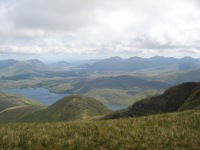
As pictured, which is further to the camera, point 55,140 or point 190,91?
point 190,91

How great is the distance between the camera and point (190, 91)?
321 feet

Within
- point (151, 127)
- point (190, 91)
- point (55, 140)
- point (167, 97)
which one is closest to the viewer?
point (55, 140)

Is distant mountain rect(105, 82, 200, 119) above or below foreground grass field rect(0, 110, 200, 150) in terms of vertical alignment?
below

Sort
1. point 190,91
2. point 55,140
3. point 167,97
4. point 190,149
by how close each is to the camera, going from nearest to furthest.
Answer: point 190,149, point 55,140, point 190,91, point 167,97

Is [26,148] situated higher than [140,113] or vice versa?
[26,148]

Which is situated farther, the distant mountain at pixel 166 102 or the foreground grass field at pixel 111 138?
the distant mountain at pixel 166 102

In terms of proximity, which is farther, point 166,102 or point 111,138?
point 166,102

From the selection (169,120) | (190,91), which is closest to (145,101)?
(190,91)

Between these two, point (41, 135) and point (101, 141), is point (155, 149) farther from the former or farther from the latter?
point (41, 135)

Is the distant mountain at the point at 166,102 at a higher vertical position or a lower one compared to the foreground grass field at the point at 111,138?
lower

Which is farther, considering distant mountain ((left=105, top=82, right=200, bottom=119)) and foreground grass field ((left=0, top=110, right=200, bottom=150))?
distant mountain ((left=105, top=82, right=200, bottom=119))

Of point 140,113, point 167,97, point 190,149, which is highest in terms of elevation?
point 190,149

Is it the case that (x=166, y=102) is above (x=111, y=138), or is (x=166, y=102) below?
below

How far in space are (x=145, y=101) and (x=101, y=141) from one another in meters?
104
